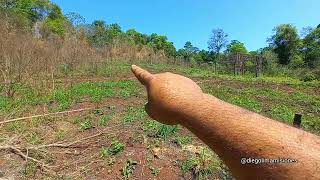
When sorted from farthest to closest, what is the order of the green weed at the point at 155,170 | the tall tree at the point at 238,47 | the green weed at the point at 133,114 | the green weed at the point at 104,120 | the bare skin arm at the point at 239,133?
the tall tree at the point at 238,47 → the green weed at the point at 133,114 → the green weed at the point at 104,120 → the green weed at the point at 155,170 → the bare skin arm at the point at 239,133

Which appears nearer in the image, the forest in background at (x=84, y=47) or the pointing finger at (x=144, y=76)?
the pointing finger at (x=144, y=76)

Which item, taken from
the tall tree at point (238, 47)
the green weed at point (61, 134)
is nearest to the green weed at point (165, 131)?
the green weed at point (61, 134)

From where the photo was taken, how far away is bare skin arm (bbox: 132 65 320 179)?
2.36ft

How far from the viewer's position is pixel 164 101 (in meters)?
0.93

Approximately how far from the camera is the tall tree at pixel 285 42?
149ft

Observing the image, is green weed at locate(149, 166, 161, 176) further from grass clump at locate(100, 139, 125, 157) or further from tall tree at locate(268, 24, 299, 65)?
tall tree at locate(268, 24, 299, 65)

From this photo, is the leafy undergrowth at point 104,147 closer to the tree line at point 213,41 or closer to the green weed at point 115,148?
the green weed at point 115,148

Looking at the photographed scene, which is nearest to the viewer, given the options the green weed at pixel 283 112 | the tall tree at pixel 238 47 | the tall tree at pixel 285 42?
the green weed at pixel 283 112

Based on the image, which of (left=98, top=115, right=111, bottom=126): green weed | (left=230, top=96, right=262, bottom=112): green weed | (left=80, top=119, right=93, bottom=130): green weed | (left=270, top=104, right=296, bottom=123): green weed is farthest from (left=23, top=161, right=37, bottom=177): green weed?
(left=230, top=96, right=262, bottom=112): green weed

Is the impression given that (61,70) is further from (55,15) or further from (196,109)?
(55,15)

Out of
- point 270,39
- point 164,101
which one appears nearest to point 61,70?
point 164,101

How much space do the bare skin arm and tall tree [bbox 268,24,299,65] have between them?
1810 inches

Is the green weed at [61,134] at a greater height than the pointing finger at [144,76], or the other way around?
the pointing finger at [144,76]

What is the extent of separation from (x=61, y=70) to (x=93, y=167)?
495 inches
